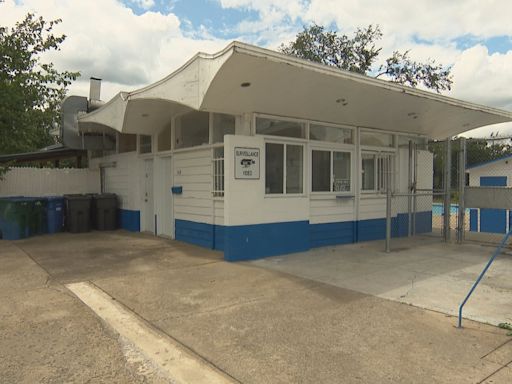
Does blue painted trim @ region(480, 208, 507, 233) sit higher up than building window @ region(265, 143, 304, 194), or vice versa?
building window @ region(265, 143, 304, 194)

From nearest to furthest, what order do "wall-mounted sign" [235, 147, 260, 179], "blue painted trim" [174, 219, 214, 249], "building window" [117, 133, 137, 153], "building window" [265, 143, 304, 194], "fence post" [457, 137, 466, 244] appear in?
"wall-mounted sign" [235, 147, 260, 179] → "building window" [265, 143, 304, 194] → "blue painted trim" [174, 219, 214, 249] → "fence post" [457, 137, 466, 244] → "building window" [117, 133, 137, 153]

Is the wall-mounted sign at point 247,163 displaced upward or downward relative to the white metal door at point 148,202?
upward

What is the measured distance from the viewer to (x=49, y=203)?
451 inches

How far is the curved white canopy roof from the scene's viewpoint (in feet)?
20.1

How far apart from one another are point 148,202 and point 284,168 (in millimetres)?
5043

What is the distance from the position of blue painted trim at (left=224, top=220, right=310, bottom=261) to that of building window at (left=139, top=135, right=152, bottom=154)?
4846 mm

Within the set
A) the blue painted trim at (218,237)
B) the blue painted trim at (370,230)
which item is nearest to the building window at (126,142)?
the blue painted trim at (218,237)

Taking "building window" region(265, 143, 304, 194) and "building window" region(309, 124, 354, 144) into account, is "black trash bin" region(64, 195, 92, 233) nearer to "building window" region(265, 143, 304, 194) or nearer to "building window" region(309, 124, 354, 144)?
"building window" region(265, 143, 304, 194)

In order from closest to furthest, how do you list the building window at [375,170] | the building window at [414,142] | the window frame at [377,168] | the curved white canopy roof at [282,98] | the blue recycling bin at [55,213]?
the curved white canopy roof at [282,98] → the window frame at [377,168] → the building window at [375,170] → the building window at [414,142] → the blue recycling bin at [55,213]

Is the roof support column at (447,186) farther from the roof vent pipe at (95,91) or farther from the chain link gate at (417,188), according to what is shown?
the roof vent pipe at (95,91)

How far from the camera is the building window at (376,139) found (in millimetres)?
9875

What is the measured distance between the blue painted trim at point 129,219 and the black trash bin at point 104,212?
0.24 metres

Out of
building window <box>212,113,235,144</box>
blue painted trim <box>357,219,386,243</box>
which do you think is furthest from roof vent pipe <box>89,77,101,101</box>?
blue painted trim <box>357,219,386,243</box>

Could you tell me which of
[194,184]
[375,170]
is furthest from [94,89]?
[375,170]
